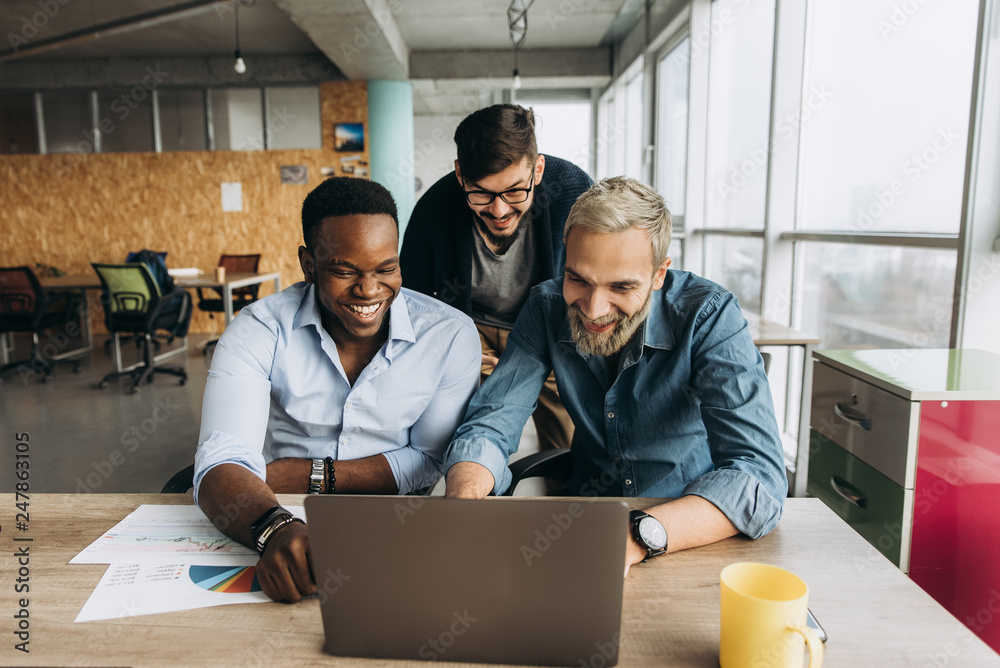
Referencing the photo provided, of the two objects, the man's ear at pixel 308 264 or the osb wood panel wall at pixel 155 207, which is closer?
the man's ear at pixel 308 264

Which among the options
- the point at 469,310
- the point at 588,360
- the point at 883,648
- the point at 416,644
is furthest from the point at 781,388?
the point at 416,644

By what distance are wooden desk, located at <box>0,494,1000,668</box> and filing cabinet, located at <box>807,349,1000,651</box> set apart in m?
0.74

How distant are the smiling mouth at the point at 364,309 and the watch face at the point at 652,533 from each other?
0.79 meters

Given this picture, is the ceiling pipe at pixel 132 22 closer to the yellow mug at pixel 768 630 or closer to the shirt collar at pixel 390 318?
the shirt collar at pixel 390 318

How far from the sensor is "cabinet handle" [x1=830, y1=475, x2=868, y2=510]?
1814 mm

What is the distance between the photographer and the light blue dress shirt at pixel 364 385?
4.85 ft

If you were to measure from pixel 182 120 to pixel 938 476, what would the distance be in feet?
28.8

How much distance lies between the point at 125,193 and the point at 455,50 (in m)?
4.55

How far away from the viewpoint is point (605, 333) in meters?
1.36

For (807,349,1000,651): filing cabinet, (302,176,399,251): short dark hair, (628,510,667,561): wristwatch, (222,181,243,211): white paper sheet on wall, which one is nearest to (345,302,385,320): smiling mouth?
(302,176,399,251): short dark hair

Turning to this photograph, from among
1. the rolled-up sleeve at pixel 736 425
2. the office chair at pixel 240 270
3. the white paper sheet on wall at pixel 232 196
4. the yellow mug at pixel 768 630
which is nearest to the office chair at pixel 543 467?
the rolled-up sleeve at pixel 736 425

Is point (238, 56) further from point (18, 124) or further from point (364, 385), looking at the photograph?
point (364, 385)

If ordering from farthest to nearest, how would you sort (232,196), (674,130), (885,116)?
(232,196), (674,130), (885,116)

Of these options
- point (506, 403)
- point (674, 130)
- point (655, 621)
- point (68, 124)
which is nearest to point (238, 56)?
point (68, 124)
